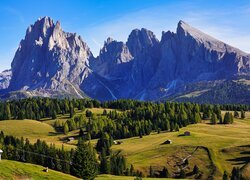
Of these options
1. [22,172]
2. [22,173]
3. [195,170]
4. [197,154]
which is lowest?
[195,170]

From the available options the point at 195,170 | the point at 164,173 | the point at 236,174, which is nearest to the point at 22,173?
the point at 164,173

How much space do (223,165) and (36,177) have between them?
316 ft

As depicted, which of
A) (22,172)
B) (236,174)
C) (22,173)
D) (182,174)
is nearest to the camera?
(22,173)

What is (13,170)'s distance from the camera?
84438 millimetres

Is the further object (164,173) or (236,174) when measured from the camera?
(164,173)

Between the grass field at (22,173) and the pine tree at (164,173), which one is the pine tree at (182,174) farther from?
the grass field at (22,173)

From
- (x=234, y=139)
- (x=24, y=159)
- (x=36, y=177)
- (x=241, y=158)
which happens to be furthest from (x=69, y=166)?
(x=234, y=139)

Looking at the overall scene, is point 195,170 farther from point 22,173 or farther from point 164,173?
point 22,173

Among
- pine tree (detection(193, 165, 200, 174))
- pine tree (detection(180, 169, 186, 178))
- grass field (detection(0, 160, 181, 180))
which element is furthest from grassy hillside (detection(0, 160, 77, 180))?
pine tree (detection(193, 165, 200, 174))

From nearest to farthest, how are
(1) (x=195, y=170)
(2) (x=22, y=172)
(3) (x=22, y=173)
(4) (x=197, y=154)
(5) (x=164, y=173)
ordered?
(3) (x=22, y=173) → (2) (x=22, y=172) → (5) (x=164, y=173) → (1) (x=195, y=170) → (4) (x=197, y=154)

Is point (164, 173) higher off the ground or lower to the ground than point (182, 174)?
higher

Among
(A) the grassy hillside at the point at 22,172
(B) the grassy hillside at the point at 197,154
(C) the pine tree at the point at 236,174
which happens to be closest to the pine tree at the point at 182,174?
(B) the grassy hillside at the point at 197,154

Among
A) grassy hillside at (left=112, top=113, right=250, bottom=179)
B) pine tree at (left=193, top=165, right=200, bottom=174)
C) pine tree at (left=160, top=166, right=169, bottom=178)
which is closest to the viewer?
pine tree at (left=160, top=166, right=169, bottom=178)

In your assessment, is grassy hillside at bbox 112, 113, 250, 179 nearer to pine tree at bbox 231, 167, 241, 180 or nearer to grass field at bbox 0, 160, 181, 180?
pine tree at bbox 231, 167, 241, 180
